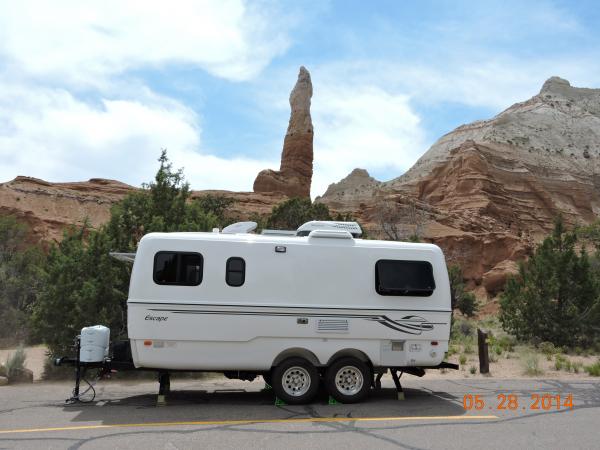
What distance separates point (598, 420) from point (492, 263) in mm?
47844

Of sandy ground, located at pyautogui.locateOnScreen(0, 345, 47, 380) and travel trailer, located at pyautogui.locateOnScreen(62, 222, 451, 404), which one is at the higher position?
travel trailer, located at pyautogui.locateOnScreen(62, 222, 451, 404)

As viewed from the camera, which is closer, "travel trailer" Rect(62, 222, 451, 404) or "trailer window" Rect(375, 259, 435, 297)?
"travel trailer" Rect(62, 222, 451, 404)

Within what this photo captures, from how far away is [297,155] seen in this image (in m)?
76.9

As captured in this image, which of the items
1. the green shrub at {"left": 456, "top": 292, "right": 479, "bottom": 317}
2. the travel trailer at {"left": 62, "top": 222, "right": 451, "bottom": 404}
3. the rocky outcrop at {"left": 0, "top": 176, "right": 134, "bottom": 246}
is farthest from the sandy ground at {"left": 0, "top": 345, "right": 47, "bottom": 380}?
the rocky outcrop at {"left": 0, "top": 176, "right": 134, "bottom": 246}

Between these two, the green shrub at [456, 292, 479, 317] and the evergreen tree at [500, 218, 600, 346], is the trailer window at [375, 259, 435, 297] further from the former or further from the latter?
the green shrub at [456, 292, 479, 317]

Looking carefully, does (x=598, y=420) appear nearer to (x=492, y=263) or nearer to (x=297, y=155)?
(x=492, y=263)

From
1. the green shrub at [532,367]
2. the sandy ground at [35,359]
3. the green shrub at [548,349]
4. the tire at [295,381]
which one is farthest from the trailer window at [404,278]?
the green shrub at [548,349]

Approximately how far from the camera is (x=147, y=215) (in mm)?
15602

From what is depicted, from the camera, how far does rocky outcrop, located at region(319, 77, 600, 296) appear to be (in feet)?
178

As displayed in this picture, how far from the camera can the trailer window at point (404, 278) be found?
9598 mm

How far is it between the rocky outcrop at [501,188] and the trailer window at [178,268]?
134ft

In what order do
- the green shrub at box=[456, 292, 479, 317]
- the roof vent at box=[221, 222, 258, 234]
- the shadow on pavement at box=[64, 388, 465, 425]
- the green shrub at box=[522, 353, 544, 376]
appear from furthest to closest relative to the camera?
the green shrub at box=[456, 292, 479, 317], the green shrub at box=[522, 353, 544, 376], the roof vent at box=[221, 222, 258, 234], the shadow on pavement at box=[64, 388, 465, 425]
